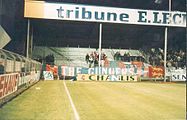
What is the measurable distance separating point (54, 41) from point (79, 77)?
23.0 metres

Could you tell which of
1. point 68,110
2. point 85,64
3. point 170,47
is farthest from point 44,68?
point 68,110

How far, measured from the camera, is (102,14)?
60.5 meters

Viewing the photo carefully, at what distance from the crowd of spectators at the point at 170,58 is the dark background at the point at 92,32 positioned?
5.60 ft

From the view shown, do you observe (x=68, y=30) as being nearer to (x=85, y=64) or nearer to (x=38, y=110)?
(x=85, y=64)

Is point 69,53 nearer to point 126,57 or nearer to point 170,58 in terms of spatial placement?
point 126,57

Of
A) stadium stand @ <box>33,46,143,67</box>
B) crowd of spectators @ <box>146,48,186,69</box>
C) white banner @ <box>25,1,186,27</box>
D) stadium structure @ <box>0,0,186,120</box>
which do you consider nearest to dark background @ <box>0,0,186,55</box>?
stadium structure @ <box>0,0,186,120</box>

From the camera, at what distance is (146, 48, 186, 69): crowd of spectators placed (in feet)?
223

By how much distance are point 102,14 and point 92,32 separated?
12705 millimetres

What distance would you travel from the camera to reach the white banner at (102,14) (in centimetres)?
5869

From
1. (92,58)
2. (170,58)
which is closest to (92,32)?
(92,58)

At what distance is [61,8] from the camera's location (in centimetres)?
5912

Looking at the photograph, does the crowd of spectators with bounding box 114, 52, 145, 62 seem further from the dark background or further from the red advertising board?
the red advertising board

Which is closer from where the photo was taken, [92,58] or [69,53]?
[92,58]

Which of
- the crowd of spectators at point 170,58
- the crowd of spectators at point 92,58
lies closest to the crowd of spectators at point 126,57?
the crowd of spectators at point 170,58
